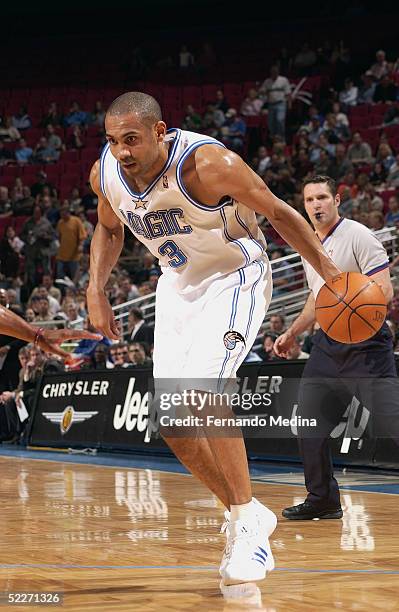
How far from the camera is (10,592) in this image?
157 inches

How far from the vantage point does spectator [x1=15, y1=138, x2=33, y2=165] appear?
24031mm

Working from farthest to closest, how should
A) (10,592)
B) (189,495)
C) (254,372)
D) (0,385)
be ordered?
(0,385), (254,372), (189,495), (10,592)

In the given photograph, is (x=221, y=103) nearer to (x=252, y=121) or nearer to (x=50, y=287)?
(x=252, y=121)

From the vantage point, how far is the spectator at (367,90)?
20391mm

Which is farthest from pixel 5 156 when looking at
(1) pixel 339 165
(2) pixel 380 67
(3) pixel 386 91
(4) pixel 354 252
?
(4) pixel 354 252

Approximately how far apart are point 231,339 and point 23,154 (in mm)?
20334

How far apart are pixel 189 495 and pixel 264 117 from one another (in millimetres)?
15357

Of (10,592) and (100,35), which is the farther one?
(100,35)

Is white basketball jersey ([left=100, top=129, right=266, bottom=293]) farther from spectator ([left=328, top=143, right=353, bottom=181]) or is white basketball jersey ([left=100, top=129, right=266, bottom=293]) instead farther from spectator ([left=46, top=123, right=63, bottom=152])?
spectator ([left=46, top=123, right=63, bottom=152])

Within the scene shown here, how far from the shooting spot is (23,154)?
2411cm

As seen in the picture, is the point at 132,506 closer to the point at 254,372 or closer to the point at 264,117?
the point at 254,372

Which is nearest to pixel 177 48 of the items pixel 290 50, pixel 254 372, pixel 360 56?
pixel 290 50

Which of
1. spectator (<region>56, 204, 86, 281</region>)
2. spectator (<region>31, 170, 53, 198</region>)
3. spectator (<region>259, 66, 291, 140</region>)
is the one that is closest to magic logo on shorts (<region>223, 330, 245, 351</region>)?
spectator (<region>56, 204, 86, 281</region>)

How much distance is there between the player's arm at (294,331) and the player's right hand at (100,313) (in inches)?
50.5
